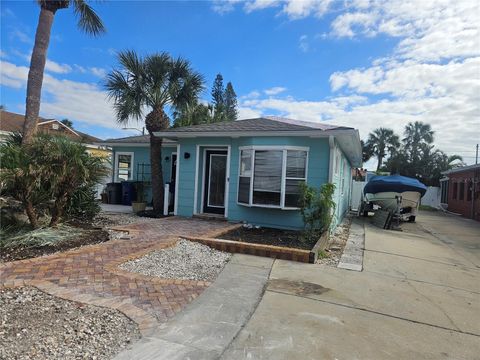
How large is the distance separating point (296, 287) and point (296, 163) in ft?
15.5

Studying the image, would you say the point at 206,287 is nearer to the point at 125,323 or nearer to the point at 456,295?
the point at 125,323

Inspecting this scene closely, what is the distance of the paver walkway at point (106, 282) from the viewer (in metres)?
3.70

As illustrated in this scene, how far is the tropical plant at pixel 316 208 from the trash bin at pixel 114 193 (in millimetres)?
8892

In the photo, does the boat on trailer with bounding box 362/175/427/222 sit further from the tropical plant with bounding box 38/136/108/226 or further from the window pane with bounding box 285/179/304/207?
the tropical plant with bounding box 38/136/108/226

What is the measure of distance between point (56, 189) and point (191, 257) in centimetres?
300

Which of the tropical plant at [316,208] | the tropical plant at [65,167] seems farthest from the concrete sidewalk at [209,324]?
the tropical plant at [65,167]

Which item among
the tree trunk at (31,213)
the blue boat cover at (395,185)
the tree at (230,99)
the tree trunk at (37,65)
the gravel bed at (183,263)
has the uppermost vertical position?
the tree at (230,99)

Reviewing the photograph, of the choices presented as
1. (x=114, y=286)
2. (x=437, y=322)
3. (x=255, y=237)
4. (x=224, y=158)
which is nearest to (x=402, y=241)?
(x=255, y=237)

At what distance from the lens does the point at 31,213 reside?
6.36 m

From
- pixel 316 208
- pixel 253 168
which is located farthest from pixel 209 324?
pixel 253 168

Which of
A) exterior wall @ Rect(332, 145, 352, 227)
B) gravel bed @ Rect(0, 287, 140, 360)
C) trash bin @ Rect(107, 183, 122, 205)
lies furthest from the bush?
trash bin @ Rect(107, 183, 122, 205)

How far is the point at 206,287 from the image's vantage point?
4.52 m

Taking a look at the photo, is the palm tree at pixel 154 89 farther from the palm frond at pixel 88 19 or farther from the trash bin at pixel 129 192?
the trash bin at pixel 129 192

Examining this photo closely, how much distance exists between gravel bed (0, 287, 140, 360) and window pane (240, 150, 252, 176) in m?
6.40
